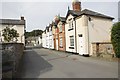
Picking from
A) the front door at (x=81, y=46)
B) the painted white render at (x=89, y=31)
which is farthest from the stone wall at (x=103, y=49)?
the front door at (x=81, y=46)

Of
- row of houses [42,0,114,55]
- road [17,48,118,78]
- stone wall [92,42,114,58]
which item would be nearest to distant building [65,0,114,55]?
row of houses [42,0,114,55]

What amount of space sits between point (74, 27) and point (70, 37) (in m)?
2.51

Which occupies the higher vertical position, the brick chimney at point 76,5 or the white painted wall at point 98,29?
the brick chimney at point 76,5

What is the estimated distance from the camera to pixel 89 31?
19.2 metres

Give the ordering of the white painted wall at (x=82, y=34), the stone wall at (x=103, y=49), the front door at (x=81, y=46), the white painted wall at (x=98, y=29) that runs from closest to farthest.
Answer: the stone wall at (x=103, y=49) < the white painted wall at (x=82, y=34) < the white painted wall at (x=98, y=29) < the front door at (x=81, y=46)

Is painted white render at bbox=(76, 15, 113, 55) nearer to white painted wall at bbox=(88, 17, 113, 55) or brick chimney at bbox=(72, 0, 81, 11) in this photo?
white painted wall at bbox=(88, 17, 113, 55)

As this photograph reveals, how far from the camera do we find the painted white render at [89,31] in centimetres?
1892

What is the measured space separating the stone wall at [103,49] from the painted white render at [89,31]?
1121 millimetres

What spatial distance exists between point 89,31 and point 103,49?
11.3ft

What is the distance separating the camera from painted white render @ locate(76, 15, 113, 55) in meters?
18.9

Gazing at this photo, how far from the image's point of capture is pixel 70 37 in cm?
2409

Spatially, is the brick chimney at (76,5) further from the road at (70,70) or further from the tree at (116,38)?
the road at (70,70)

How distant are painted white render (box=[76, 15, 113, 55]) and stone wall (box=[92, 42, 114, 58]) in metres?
1.12

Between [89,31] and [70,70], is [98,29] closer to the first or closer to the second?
[89,31]
